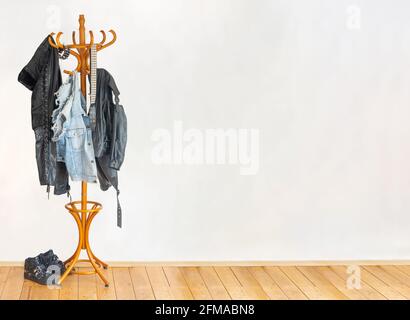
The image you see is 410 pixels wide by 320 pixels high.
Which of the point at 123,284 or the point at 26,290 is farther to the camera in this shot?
the point at 123,284

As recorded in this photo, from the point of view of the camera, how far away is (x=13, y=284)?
4.46 metres

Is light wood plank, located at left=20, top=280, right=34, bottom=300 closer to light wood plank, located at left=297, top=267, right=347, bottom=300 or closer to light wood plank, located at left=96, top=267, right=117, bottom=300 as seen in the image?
light wood plank, located at left=96, top=267, right=117, bottom=300

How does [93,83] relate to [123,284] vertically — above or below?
above

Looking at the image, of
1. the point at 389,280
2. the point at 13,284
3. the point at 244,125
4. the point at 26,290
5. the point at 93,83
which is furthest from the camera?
the point at 244,125

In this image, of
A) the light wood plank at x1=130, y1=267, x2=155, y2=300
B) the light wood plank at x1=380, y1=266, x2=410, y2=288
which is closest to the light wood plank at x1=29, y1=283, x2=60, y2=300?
the light wood plank at x1=130, y1=267, x2=155, y2=300

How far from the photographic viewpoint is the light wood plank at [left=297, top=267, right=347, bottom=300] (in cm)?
430

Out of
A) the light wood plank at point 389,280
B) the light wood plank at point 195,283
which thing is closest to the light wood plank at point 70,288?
the light wood plank at point 195,283

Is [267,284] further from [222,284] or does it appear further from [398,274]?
[398,274]

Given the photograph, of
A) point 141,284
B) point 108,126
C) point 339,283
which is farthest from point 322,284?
point 108,126

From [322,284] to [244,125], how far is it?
1350mm

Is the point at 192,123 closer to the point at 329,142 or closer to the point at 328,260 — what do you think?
the point at 329,142

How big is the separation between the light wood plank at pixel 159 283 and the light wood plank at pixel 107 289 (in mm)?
275

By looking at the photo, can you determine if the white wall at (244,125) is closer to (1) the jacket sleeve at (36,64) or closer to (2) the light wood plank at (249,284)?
(2) the light wood plank at (249,284)

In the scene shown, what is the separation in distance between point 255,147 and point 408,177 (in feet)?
4.19
